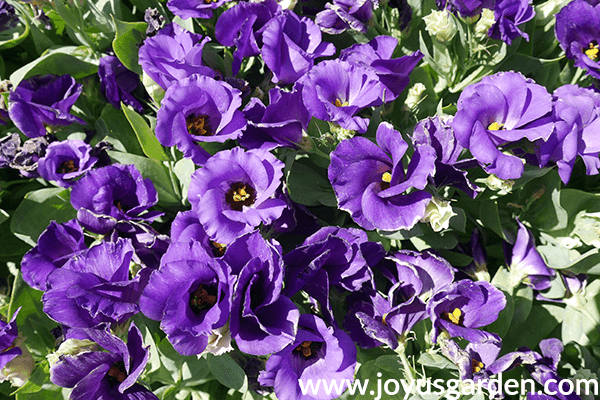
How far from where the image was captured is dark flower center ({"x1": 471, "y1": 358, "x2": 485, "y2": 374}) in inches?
45.1

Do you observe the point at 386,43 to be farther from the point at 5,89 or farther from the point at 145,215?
the point at 5,89

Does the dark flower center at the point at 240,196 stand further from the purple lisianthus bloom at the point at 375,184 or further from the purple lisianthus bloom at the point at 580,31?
the purple lisianthus bloom at the point at 580,31

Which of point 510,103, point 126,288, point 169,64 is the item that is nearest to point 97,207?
point 126,288

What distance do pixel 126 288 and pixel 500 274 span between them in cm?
105

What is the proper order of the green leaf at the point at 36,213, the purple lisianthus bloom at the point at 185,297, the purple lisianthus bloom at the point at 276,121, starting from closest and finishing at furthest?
1. the purple lisianthus bloom at the point at 185,297
2. the purple lisianthus bloom at the point at 276,121
3. the green leaf at the point at 36,213

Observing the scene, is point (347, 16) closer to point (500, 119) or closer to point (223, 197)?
point (500, 119)

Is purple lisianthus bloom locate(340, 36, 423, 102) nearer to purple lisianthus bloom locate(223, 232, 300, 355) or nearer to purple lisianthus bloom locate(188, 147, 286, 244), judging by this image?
purple lisianthus bloom locate(188, 147, 286, 244)

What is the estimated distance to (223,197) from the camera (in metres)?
1.06

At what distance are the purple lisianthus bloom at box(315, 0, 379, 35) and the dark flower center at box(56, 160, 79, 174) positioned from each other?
0.81 m

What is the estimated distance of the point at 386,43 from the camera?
1259mm

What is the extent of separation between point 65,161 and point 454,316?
1141 mm

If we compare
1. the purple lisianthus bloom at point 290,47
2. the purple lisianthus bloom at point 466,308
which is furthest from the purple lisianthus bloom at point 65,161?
the purple lisianthus bloom at point 466,308

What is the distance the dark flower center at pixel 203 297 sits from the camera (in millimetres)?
1003

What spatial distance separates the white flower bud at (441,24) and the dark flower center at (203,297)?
91 centimetres
